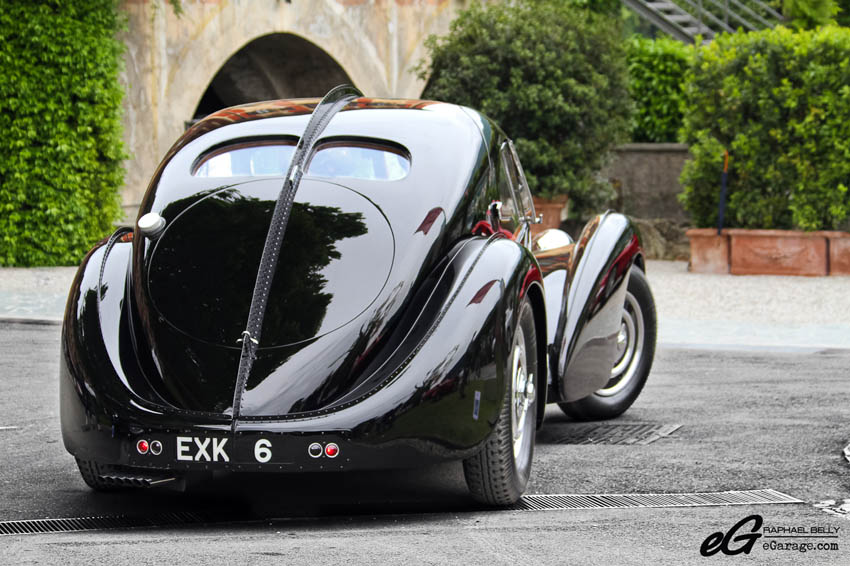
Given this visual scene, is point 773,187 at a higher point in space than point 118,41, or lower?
lower

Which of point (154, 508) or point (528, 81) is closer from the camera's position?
point (154, 508)

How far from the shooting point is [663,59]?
19.1 metres

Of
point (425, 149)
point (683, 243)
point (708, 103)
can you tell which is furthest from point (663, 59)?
point (425, 149)

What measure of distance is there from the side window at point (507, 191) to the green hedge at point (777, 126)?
8.60 m

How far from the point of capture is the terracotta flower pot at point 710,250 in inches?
573

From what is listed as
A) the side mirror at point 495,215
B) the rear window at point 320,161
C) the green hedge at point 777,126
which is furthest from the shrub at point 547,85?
the rear window at point 320,161

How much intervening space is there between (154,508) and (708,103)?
11.1 m

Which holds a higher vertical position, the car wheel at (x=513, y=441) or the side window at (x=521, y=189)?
the side window at (x=521, y=189)

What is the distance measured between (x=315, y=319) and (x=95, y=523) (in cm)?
102

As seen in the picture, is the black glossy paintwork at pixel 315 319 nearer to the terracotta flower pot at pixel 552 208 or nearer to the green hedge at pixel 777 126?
the green hedge at pixel 777 126

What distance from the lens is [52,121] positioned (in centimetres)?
1320

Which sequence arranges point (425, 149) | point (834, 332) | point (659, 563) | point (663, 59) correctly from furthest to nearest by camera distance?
point (663, 59) < point (834, 332) < point (425, 149) < point (659, 563)

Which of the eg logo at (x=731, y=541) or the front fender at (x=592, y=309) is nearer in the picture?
the eg logo at (x=731, y=541)

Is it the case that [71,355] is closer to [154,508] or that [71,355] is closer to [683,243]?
[154,508]
